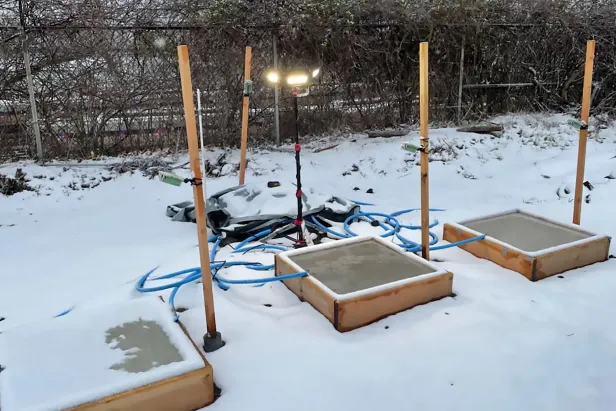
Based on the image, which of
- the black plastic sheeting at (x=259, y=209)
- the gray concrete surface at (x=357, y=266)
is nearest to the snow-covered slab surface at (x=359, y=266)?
the gray concrete surface at (x=357, y=266)

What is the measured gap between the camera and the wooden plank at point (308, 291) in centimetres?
230

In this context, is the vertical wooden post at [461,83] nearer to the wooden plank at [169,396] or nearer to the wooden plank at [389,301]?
the wooden plank at [389,301]

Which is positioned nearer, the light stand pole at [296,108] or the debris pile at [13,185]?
the light stand pole at [296,108]

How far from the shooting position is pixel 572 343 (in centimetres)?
213

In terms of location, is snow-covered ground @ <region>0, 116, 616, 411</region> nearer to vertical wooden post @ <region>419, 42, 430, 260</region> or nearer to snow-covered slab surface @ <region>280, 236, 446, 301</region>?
snow-covered slab surface @ <region>280, 236, 446, 301</region>

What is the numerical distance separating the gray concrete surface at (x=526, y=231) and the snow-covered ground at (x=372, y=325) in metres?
0.23

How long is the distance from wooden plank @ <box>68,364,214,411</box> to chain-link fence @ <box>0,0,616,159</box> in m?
4.45

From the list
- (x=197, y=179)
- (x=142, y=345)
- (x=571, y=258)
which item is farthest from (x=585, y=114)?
(x=142, y=345)

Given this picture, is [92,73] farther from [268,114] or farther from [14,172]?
[268,114]

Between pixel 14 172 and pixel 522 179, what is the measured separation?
200 inches

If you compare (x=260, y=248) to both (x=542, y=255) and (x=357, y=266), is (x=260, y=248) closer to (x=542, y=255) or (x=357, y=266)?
(x=357, y=266)

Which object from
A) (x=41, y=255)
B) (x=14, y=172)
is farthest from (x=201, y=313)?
(x=14, y=172)

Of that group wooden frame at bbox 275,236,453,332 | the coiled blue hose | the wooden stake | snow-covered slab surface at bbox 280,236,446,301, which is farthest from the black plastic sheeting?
the wooden stake

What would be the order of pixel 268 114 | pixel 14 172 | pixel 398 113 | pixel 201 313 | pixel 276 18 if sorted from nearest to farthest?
pixel 201 313
pixel 14 172
pixel 276 18
pixel 268 114
pixel 398 113
